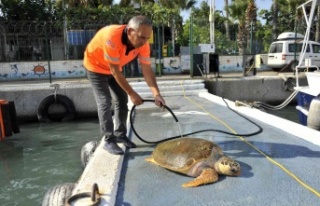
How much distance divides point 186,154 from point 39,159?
4.45 meters

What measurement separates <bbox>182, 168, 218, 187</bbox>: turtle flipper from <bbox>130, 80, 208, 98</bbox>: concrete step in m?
6.69

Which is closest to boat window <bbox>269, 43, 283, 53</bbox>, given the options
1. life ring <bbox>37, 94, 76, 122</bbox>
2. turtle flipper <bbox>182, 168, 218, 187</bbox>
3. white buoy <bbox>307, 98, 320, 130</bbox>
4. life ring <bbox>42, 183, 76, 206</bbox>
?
white buoy <bbox>307, 98, 320, 130</bbox>

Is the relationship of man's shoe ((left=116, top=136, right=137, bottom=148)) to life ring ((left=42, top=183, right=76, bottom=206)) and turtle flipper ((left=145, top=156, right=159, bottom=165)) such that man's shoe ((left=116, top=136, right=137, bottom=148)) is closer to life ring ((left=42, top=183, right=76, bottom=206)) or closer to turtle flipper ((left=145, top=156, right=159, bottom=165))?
turtle flipper ((left=145, top=156, right=159, bottom=165))

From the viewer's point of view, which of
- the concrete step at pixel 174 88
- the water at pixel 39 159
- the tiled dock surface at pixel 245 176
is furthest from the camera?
the concrete step at pixel 174 88

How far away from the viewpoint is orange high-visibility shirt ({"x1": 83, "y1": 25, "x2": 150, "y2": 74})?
3.52 meters

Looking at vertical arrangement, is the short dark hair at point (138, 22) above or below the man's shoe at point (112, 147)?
above

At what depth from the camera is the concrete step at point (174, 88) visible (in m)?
10.0

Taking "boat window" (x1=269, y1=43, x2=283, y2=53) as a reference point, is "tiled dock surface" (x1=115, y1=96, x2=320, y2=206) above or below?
below

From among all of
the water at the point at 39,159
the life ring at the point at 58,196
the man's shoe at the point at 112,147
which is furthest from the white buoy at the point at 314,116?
the life ring at the point at 58,196

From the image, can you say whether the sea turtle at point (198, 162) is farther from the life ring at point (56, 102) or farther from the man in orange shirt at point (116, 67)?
the life ring at point (56, 102)

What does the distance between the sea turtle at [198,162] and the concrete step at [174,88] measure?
6.34 m

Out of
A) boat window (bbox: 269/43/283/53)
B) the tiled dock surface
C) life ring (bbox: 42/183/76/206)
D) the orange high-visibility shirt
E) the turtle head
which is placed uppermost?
boat window (bbox: 269/43/283/53)

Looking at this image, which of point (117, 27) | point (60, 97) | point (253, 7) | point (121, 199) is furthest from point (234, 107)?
point (253, 7)

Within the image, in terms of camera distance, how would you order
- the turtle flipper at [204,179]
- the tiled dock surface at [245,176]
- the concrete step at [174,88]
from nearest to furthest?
the tiled dock surface at [245,176] < the turtle flipper at [204,179] < the concrete step at [174,88]
